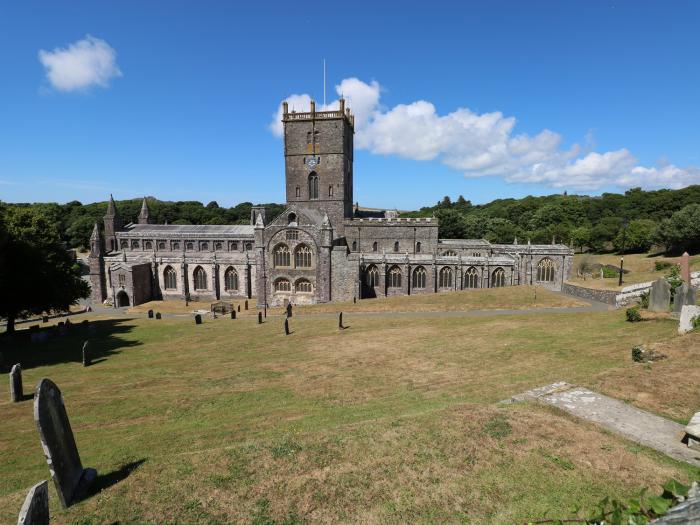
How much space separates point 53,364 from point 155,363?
6.22 metres

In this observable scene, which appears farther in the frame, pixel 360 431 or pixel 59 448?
pixel 360 431

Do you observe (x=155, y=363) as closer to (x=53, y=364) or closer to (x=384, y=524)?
(x=53, y=364)

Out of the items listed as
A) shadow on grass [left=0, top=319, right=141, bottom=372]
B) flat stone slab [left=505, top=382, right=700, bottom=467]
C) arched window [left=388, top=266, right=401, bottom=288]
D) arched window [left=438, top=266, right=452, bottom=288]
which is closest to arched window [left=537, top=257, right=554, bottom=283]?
arched window [left=438, top=266, right=452, bottom=288]

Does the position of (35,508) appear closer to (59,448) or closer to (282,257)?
(59,448)

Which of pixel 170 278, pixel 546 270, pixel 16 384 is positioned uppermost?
pixel 546 270

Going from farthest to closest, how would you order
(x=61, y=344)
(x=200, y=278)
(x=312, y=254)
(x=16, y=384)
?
(x=200, y=278)
(x=312, y=254)
(x=61, y=344)
(x=16, y=384)

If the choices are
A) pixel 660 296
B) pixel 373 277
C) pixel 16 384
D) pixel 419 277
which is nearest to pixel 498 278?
pixel 419 277

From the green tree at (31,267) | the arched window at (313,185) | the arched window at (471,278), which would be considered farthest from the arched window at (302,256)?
the green tree at (31,267)

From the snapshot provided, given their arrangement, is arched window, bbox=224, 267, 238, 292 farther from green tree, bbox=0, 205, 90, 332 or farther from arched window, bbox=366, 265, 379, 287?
green tree, bbox=0, 205, 90, 332

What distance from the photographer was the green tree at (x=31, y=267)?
82.0ft

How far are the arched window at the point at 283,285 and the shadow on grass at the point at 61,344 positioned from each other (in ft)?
50.0

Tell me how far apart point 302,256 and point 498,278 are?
22070mm

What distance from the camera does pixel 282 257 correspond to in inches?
1681

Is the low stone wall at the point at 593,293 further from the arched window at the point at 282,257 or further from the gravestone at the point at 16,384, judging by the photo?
the gravestone at the point at 16,384
